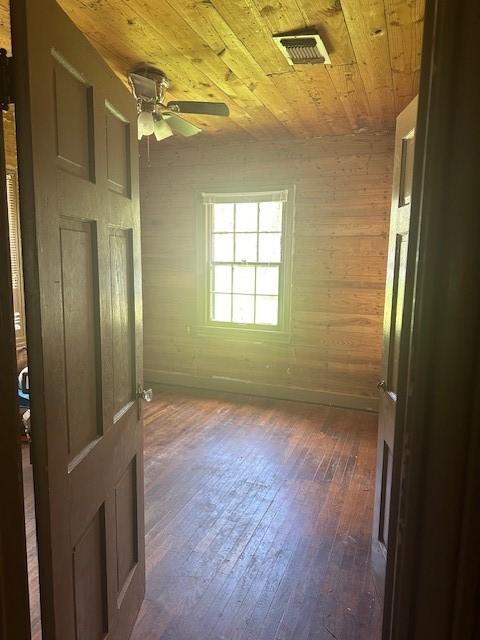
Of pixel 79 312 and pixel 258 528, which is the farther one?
pixel 258 528

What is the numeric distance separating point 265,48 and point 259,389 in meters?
3.44

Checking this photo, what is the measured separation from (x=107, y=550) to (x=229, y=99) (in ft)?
10.5

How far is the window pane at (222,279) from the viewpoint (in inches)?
199

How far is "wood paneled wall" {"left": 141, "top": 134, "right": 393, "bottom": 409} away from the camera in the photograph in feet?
14.5

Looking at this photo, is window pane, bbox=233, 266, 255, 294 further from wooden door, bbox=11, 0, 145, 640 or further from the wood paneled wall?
wooden door, bbox=11, 0, 145, 640

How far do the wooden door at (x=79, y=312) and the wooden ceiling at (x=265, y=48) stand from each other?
1.00 metres

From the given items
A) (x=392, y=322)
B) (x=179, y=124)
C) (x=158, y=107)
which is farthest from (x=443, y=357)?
(x=158, y=107)

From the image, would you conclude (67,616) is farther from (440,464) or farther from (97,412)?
(440,464)

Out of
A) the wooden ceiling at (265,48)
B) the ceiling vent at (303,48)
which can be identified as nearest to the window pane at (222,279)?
the wooden ceiling at (265,48)

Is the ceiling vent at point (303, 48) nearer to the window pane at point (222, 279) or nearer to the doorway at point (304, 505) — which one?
the window pane at point (222, 279)

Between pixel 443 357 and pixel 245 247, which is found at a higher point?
pixel 245 247

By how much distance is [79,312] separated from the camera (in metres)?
1.24

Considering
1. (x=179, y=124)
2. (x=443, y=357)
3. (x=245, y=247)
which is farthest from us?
(x=245, y=247)

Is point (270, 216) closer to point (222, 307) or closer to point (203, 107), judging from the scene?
point (222, 307)
